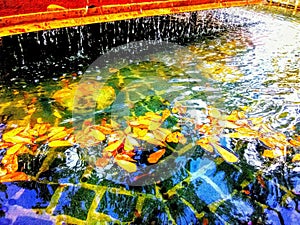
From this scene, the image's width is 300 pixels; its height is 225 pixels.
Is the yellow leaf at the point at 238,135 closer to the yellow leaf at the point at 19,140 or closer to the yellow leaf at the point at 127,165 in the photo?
the yellow leaf at the point at 127,165

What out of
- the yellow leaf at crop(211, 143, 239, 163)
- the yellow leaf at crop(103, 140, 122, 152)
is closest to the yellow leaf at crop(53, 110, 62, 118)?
the yellow leaf at crop(103, 140, 122, 152)

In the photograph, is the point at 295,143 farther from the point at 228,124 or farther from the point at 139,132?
the point at 139,132

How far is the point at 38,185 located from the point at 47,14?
12.1 feet

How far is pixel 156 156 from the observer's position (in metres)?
2.77

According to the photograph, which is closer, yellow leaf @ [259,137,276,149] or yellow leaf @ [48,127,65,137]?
yellow leaf @ [259,137,276,149]

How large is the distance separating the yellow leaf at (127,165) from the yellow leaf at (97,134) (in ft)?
1.45

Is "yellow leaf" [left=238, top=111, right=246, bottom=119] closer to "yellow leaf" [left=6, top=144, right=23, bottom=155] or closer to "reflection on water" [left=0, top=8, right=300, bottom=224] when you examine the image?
"reflection on water" [left=0, top=8, right=300, bottom=224]

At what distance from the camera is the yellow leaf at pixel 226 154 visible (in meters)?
2.72

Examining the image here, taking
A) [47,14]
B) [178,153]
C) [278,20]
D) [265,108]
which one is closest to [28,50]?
[47,14]

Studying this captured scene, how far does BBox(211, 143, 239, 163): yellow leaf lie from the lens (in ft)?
8.91

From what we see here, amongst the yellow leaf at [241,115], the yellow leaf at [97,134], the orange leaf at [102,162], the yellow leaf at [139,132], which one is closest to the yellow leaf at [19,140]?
the yellow leaf at [97,134]

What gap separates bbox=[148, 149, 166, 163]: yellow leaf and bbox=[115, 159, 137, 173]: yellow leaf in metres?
0.20

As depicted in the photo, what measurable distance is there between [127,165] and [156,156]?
0.36m

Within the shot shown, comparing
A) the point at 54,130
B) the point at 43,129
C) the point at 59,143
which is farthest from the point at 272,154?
the point at 43,129
